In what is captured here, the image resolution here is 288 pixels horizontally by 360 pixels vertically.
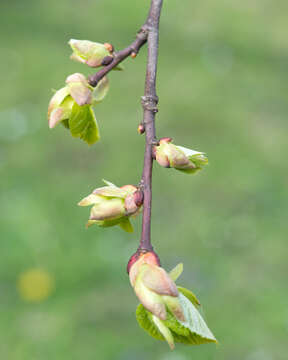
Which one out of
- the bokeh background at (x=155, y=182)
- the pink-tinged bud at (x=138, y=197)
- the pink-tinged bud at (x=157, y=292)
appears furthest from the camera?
the bokeh background at (x=155, y=182)

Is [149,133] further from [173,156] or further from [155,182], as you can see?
[155,182]

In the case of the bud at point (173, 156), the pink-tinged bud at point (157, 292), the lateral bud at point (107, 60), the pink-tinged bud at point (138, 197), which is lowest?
the pink-tinged bud at point (157, 292)

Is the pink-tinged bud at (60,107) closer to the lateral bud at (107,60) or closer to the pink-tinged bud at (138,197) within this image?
the lateral bud at (107,60)

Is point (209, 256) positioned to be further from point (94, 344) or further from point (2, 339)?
point (2, 339)

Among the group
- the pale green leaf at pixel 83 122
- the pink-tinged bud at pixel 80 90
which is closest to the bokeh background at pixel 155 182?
the pale green leaf at pixel 83 122

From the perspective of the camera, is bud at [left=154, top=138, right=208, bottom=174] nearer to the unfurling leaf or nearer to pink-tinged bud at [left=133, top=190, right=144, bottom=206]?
pink-tinged bud at [left=133, top=190, right=144, bottom=206]

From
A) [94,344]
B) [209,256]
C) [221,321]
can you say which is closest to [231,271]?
[209,256]

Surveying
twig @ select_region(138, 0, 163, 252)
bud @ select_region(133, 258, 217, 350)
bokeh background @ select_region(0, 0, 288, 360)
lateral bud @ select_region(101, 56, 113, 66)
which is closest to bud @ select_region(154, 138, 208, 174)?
twig @ select_region(138, 0, 163, 252)

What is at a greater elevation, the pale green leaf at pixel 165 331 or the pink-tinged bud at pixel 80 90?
the pink-tinged bud at pixel 80 90
